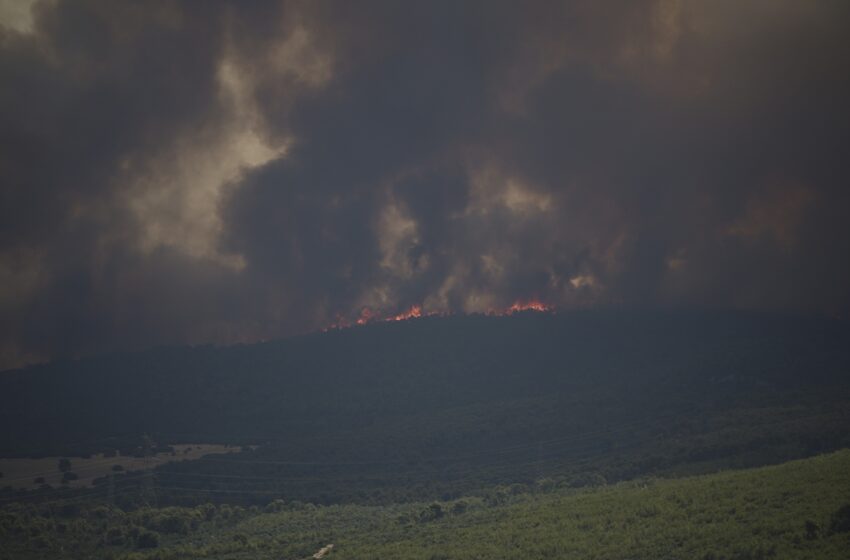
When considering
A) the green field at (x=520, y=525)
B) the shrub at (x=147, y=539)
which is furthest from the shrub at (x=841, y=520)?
the shrub at (x=147, y=539)

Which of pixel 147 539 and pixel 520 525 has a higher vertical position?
pixel 147 539

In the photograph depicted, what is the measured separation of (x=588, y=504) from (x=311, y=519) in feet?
191

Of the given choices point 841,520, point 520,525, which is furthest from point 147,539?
point 841,520

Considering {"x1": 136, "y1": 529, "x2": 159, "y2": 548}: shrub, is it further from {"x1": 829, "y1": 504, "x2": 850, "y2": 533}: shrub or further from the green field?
{"x1": 829, "y1": 504, "x2": 850, "y2": 533}: shrub

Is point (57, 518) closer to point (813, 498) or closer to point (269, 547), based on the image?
point (269, 547)

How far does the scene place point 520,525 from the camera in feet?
418

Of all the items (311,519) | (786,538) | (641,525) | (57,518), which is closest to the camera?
(786,538)

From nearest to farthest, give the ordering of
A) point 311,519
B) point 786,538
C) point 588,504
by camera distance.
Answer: point 786,538
point 588,504
point 311,519

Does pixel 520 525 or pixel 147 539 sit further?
pixel 147 539

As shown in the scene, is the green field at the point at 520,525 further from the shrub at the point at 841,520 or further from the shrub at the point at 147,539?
the shrub at the point at 147,539

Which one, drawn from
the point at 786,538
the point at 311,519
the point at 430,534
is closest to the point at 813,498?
the point at 786,538

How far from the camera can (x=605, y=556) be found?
10381 cm

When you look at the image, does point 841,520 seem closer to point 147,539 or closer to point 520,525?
point 520,525

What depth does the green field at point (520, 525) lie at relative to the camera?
100 meters
